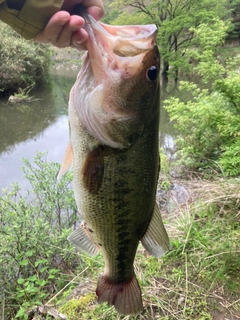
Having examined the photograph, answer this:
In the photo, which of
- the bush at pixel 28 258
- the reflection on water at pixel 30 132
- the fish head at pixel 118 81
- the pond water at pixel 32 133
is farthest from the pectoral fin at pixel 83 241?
the reflection on water at pixel 30 132

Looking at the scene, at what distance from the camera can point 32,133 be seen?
10.1m

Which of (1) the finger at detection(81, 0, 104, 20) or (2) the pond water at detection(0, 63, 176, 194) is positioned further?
(2) the pond water at detection(0, 63, 176, 194)

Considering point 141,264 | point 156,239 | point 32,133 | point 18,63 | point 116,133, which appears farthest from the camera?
point 18,63

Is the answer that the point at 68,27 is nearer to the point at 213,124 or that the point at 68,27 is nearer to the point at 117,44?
the point at 117,44

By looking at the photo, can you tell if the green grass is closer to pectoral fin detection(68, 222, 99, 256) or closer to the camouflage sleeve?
pectoral fin detection(68, 222, 99, 256)

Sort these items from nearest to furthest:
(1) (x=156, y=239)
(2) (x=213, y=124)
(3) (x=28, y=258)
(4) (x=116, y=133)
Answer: (4) (x=116, y=133), (1) (x=156, y=239), (3) (x=28, y=258), (2) (x=213, y=124)

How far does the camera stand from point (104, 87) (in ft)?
4.58

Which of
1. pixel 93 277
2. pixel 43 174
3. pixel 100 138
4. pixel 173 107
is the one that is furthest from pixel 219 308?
pixel 173 107

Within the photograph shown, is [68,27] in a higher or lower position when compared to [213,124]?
higher

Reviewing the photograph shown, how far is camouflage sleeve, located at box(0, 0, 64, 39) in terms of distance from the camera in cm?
136

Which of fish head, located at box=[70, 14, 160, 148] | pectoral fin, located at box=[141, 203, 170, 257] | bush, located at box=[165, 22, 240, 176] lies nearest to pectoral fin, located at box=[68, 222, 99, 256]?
pectoral fin, located at box=[141, 203, 170, 257]

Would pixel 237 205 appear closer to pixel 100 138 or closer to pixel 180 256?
pixel 180 256

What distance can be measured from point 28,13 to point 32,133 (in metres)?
9.03

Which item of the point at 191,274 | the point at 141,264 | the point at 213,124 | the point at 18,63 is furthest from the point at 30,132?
the point at 191,274
